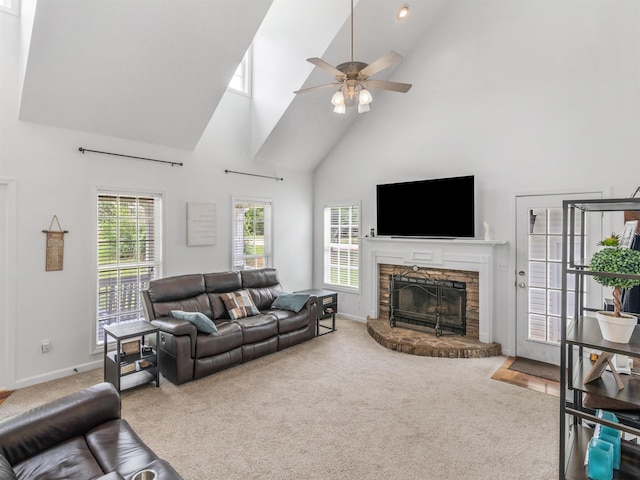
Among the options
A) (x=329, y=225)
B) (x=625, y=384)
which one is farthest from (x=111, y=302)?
(x=625, y=384)

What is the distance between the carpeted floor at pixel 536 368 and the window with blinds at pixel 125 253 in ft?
15.5

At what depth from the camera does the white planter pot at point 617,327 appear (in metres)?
1.62

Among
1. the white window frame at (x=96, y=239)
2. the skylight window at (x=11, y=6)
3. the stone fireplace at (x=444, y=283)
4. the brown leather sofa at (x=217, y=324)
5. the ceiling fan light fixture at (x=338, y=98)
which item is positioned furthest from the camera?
the stone fireplace at (x=444, y=283)

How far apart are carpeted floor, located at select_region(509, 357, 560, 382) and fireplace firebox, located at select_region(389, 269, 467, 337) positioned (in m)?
0.81

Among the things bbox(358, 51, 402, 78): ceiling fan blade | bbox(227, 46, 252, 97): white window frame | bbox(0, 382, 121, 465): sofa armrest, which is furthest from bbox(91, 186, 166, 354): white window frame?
bbox(358, 51, 402, 78): ceiling fan blade

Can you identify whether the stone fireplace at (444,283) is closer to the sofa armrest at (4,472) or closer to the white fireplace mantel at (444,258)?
the white fireplace mantel at (444,258)

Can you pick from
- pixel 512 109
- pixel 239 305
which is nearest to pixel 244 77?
pixel 239 305

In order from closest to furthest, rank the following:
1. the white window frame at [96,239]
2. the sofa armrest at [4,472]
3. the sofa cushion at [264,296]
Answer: the sofa armrest at [4,472] < the white window frame at [96,239] < the sofa cushion at [264,296]

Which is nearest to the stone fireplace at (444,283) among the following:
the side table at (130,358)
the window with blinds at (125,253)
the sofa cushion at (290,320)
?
the sofa cushion at (290,320)

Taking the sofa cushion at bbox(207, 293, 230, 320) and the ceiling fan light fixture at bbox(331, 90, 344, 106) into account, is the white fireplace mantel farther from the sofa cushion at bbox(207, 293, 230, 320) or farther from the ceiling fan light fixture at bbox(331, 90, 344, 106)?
the ceiling fan light fixture at bbox(331, 90, 344, 106)

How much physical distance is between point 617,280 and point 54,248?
188 inches

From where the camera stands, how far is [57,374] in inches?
151

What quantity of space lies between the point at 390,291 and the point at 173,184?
11.9 feet

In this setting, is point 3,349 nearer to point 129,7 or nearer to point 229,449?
point 229,449
